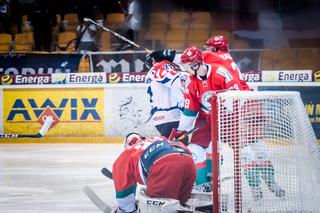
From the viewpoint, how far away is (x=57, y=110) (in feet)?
33.2

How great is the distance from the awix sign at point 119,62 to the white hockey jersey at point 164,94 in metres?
4.49

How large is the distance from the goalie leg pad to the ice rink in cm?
106

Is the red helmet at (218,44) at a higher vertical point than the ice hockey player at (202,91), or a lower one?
higher

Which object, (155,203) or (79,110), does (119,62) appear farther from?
(155,203)

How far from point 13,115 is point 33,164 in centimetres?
283

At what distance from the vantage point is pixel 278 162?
3.89 meters

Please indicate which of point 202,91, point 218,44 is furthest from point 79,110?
point 202,91

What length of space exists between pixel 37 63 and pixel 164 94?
17.2 feet

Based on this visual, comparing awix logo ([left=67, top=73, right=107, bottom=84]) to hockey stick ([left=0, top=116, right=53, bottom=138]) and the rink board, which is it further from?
hockey stick ([left=0, top=116, right=53, bottom=138])

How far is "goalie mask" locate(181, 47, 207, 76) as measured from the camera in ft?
15.6

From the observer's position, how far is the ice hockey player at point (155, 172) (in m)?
3.80

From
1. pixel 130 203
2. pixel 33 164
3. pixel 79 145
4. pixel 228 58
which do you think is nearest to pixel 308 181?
pixel 130 203

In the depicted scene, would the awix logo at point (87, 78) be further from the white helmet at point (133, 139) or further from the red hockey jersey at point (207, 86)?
the white helmet at point (133, 139)

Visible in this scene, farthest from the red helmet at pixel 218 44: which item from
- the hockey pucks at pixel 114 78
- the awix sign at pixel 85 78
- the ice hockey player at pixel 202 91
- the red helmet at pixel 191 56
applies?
the awix sign at pixel 85 78
